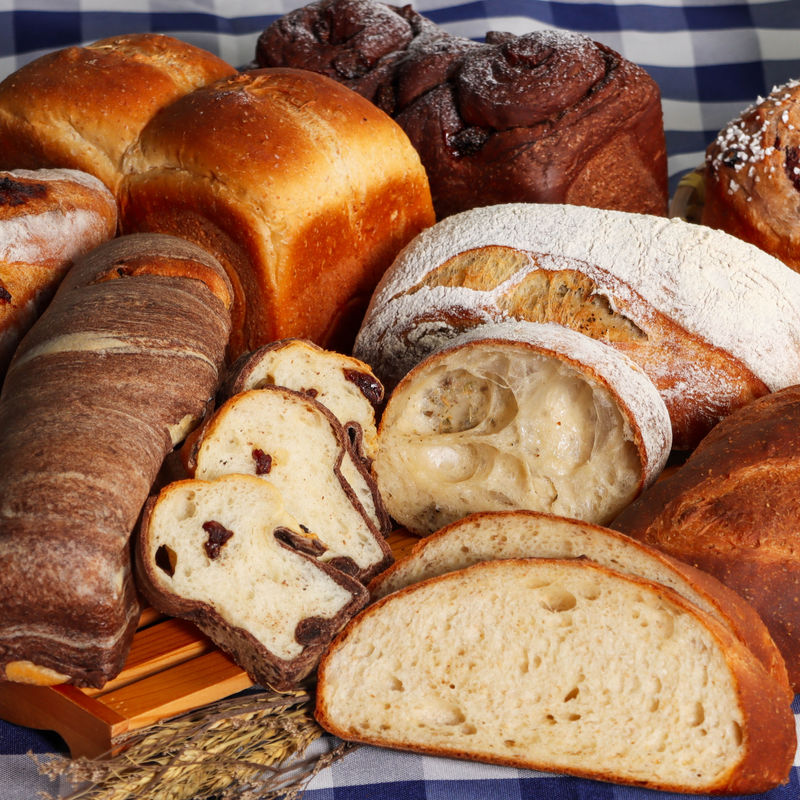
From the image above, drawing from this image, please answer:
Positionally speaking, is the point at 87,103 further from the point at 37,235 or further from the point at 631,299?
the point at 631,299

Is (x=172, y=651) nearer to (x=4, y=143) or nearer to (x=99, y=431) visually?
(x=99, y=431)

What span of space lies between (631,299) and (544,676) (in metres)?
0.83

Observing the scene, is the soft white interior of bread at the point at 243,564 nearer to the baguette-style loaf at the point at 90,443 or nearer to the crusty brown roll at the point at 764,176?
the baguette-style loaf at the point at 90,443

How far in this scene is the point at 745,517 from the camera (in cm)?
159

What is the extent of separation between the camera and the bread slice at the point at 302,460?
1.63 meters

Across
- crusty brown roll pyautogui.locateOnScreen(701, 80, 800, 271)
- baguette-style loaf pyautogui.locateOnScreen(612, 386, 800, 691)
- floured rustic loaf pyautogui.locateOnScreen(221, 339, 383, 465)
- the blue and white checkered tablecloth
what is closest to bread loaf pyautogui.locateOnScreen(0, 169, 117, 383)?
floured rustic loaf pyautogui.locateOnScreen(221, 339, 383, 465)

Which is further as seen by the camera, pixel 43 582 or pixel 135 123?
pixel 135 123

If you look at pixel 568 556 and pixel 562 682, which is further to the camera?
pixel 568 556

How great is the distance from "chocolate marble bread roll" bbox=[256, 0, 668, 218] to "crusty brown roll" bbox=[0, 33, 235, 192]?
1.78 feet

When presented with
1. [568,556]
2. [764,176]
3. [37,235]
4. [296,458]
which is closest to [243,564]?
[296,458]

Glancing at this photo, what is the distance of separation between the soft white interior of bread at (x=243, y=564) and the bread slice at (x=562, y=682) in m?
0.09

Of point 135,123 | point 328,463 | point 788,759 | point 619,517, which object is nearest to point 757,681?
point 788,759

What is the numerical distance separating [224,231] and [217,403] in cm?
51

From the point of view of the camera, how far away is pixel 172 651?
160 centimetres
